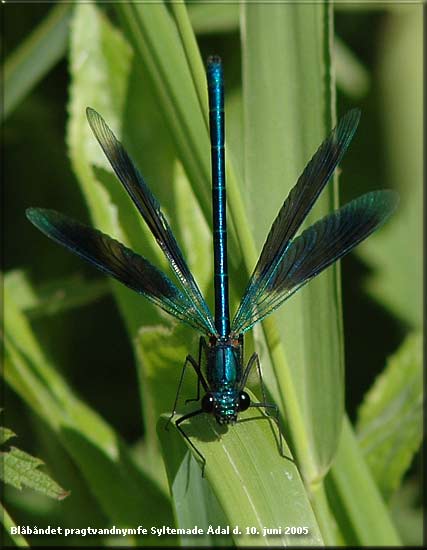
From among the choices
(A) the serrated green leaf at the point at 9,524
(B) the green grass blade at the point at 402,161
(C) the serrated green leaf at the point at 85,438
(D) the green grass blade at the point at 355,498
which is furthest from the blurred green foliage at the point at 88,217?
(A) the serrated green leaf at the point at 9,524

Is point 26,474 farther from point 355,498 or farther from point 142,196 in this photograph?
point 355,498

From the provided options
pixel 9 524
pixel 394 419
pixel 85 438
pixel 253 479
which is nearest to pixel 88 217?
pixel 85 438

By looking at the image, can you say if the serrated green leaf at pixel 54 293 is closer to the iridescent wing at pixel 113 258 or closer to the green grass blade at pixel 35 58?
the green grass blade at pixel 35 58

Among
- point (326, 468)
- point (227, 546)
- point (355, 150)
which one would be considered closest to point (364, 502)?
point (326, 468)

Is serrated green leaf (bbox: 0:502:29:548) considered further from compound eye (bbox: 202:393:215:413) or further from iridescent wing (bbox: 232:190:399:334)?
iridescent wing (bbox: 232:190:399:334)

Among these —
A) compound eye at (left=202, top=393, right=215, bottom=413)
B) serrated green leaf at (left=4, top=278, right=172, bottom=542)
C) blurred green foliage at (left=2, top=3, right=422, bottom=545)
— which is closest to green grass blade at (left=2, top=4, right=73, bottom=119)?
blurred green foliage at (left=2, top=3, right=422, bottom=545)
